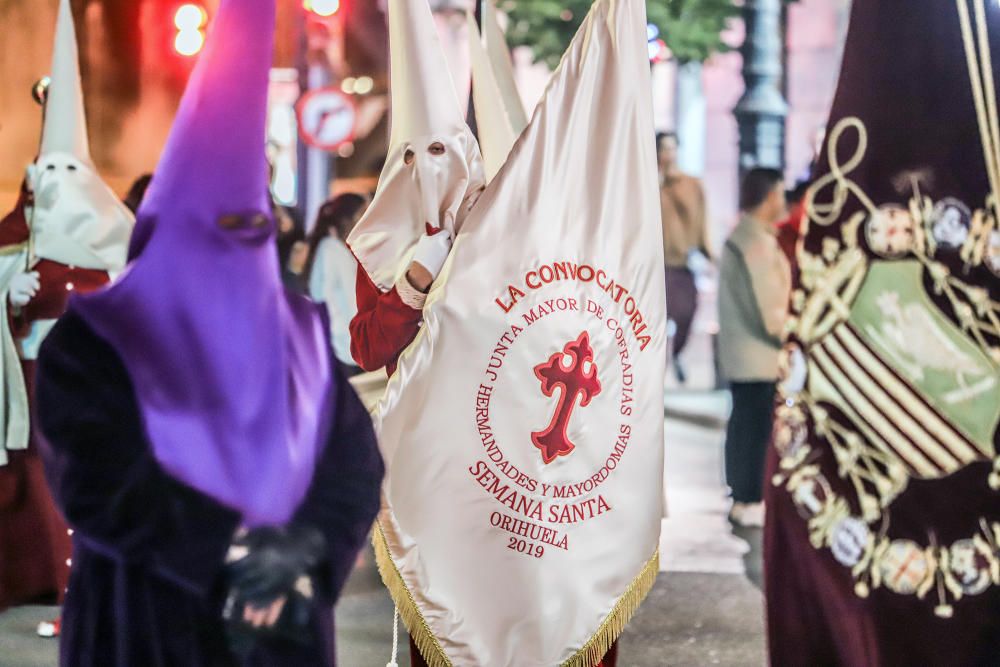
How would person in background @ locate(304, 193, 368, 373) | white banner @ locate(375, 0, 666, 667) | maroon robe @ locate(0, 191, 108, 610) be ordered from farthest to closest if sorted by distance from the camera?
person in background @ locate(304, 193, 368, 373) → maroon robe @ locate(0, 191, 108, 610) → white banner @ locate(375, 0, 666, 667)

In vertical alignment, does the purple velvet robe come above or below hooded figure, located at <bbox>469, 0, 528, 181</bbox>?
below

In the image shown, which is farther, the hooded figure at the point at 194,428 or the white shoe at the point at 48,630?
the white shoe at the point at 48,630

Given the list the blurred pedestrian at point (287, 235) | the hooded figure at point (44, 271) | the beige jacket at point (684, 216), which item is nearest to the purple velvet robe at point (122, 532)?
the hooded figure at point (44, 271)

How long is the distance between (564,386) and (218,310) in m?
0.71

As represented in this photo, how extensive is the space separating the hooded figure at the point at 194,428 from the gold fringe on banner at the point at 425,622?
1.22 ft

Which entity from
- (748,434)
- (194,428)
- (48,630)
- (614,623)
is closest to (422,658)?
(614,623)

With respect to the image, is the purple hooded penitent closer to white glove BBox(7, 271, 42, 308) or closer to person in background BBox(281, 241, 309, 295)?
white glove BBox(7, 271, 42, 308)

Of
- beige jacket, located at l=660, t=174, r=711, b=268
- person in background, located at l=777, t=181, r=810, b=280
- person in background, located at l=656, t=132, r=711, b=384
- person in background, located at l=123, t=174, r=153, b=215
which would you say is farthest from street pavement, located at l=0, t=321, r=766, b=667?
person in background, located at l=123, t=174, r=153, b=215

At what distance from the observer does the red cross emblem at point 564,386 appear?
84.4 inches

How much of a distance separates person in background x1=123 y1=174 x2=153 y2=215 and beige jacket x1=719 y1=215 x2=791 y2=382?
1.95 m

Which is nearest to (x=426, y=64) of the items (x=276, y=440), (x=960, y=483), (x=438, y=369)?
(x=438, y=369)

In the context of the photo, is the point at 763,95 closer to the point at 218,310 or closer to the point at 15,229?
the point at 15,229

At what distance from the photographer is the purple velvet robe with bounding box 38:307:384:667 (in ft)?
5.32

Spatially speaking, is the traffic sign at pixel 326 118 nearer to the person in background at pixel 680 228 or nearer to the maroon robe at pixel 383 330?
the person in background at pixel 680 228
